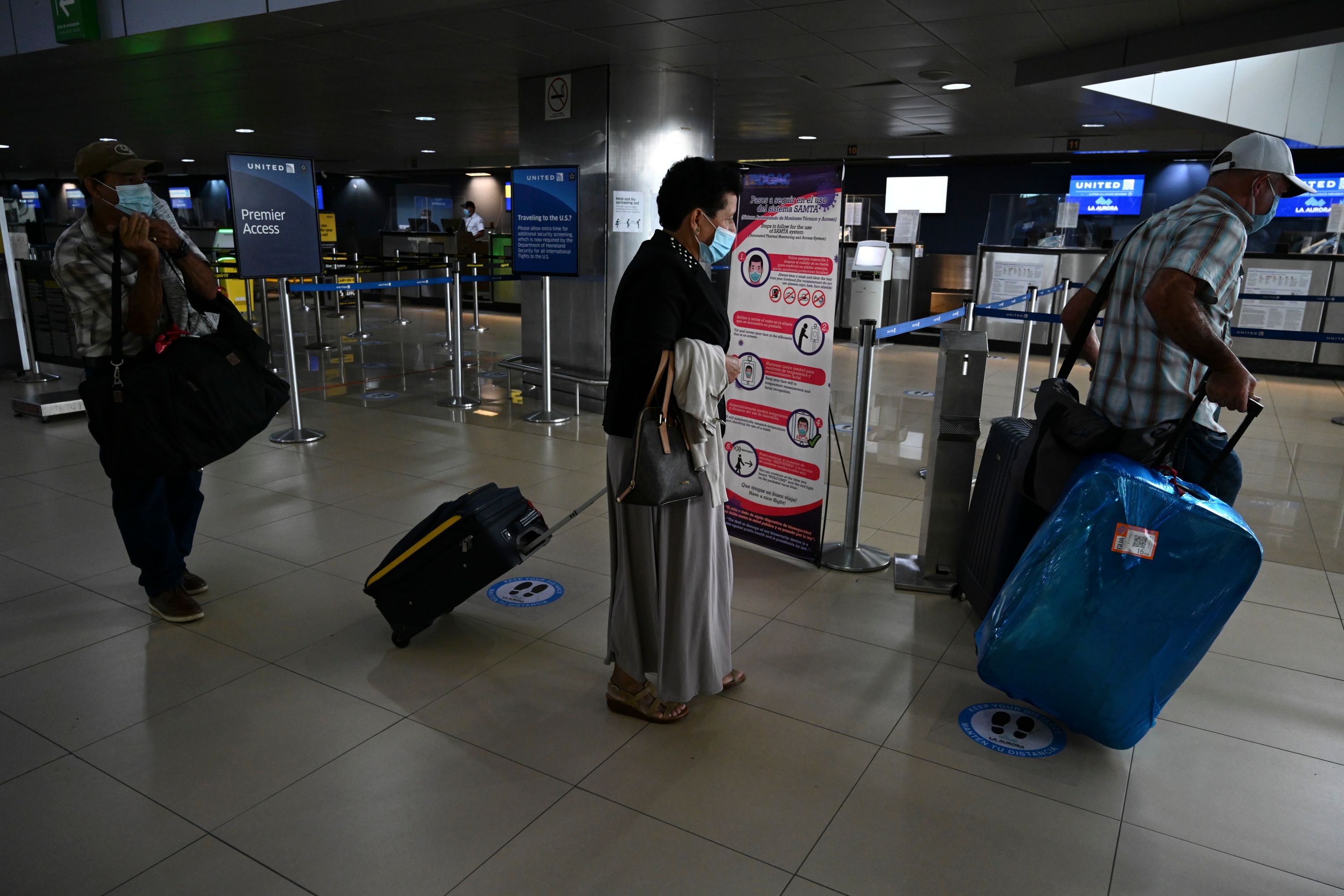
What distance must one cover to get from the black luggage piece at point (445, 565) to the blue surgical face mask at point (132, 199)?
1.49 m

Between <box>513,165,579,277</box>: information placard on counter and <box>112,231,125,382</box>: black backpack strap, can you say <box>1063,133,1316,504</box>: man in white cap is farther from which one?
<box>513,165,579,277</box>: information placard on counter

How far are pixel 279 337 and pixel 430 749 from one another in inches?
428

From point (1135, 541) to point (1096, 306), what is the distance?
0.83 m

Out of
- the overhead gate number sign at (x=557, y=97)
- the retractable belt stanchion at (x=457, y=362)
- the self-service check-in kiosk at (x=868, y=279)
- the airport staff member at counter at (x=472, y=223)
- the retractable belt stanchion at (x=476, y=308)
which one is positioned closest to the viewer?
the overhead gate number sign at (x=557, y=97)

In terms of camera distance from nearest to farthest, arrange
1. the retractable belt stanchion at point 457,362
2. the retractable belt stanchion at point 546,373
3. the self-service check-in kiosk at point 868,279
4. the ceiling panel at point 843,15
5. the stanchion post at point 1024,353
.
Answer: the ceiling panel at point 843,15
the stanchion post at point 1024,353
the retractable belt stanchion at point 546,373
the retractable belt stanchion at point 457,362
the self-service check-in kiosk at point 868,279

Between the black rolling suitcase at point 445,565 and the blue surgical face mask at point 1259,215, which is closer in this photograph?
the blue surgical face mask at point 1259,215

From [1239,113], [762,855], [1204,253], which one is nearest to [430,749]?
[762,855]

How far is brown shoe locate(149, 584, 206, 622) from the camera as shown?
3176mm

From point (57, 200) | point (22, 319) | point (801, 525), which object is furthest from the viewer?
point (57, 200)

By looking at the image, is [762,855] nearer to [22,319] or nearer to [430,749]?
[430,749]

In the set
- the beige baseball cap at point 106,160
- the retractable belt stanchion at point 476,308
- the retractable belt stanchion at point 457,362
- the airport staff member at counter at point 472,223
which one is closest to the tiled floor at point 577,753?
the beige baseball cap at point 106,160

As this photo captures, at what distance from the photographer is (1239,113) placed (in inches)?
345

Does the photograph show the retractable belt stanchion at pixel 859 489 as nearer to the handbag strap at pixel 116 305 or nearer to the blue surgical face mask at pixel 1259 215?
the blue surgical face mask at pixel 1259 215

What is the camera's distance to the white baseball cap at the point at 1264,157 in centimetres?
237
